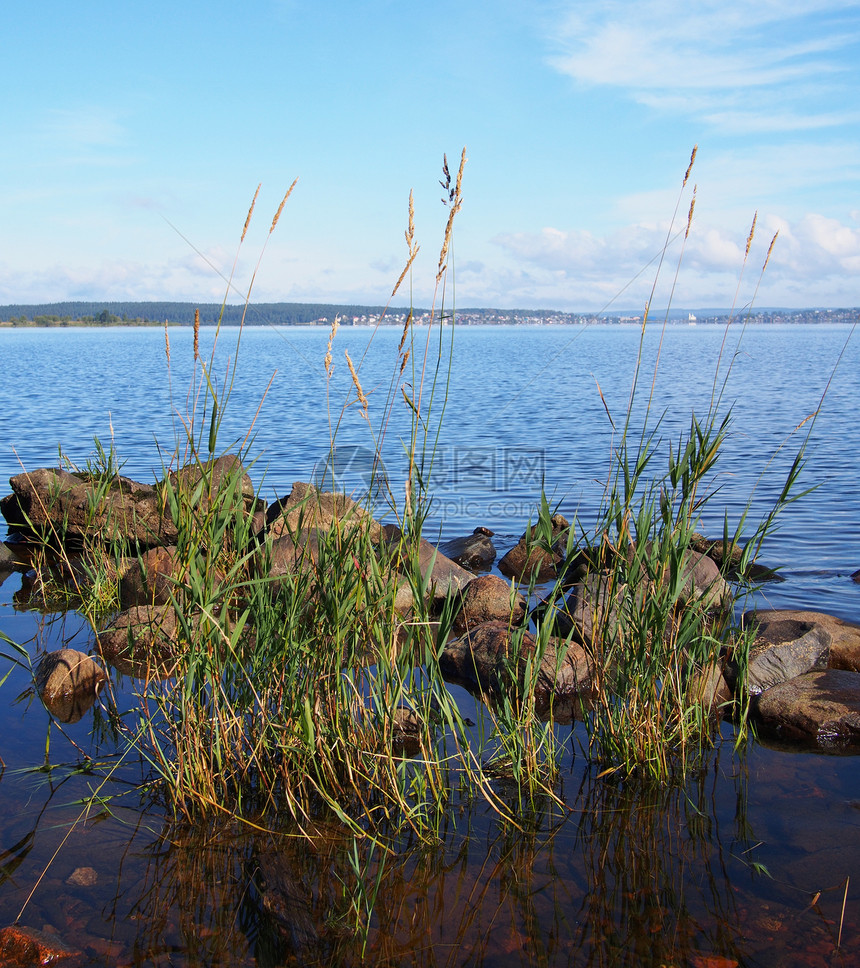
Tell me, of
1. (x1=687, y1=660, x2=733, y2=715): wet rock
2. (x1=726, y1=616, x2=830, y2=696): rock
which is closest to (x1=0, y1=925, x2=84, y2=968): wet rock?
(x1=687, y1=660, x2=733, y2=715): wet rock

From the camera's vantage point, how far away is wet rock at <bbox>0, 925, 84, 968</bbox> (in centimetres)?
325

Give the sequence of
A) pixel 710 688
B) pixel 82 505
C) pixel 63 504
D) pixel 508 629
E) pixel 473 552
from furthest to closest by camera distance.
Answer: pixel 82 505 < pixel 473 552 < pixel 63 504 < pixel 710 688 < pixel 508 629

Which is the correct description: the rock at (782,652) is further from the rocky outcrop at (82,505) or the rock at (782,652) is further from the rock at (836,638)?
the rocky outcrop at (82,505)

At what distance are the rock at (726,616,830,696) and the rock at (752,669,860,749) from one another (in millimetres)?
220

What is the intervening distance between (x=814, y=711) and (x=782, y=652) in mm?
790

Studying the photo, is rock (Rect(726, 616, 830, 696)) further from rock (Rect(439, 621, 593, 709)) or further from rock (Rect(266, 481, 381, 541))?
rock (Rect(266, 481, 381, 541))

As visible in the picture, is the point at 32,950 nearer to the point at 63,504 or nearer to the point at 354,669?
the point at 354,669

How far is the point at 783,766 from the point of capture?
5.11 meters

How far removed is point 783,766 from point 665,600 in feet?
5.50

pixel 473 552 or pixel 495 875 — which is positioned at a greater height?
pixel 495 875

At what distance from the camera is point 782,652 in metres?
6.25

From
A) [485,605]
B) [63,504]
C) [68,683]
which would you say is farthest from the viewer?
[63,504]

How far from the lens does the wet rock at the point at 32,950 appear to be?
10.7 feet

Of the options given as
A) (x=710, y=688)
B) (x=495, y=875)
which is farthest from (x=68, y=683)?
(x=710, y=688)
